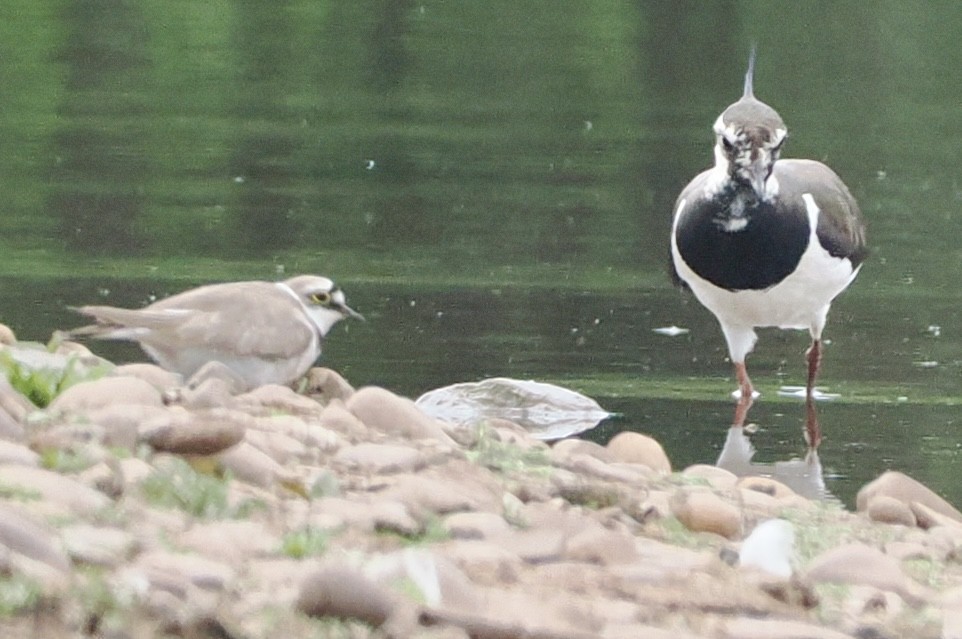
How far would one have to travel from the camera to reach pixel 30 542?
11.2ft

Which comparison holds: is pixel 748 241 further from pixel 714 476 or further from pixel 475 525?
pixel 475 525

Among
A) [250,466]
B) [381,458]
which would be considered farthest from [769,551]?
[250,466]

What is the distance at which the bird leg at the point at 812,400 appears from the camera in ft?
25.8

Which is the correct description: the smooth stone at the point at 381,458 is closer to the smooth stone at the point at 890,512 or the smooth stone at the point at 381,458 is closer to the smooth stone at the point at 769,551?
the smooth stone at the point at 769,551

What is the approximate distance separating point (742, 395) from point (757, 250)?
23.5 inches

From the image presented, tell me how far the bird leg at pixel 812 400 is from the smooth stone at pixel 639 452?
1.45m

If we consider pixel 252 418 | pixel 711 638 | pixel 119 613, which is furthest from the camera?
pixel 252 418

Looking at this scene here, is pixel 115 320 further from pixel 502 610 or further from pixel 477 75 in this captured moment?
pixel 477 75

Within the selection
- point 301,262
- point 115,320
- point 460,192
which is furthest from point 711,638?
point 460,192

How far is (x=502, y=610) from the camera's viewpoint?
365 cm

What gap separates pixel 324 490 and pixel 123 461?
425 millimetres

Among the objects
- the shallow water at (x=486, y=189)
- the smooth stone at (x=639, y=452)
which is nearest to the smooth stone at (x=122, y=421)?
the smooth stone at (x=639, y=452)

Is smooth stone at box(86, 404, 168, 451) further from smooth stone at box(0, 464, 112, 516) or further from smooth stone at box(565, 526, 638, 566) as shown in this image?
smooth stone at box(565, 526, 638, 566)

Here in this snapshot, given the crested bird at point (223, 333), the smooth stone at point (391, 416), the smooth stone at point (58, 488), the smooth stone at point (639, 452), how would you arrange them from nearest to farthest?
1. the smooth stone at point (58, 488)
2. the smooth stone at point (391, 416)
3. the smooth stone at point (639, 452)
4. the crested bird at point (223, 333)
